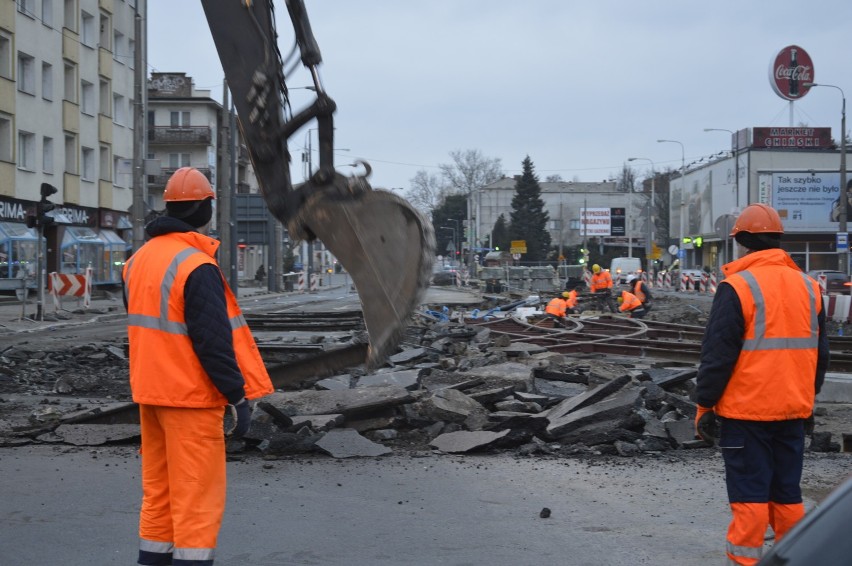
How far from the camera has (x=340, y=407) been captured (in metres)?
9.13

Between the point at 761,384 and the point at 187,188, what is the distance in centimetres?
278

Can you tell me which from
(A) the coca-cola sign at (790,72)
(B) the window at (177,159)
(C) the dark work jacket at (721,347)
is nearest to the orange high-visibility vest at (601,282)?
(C) the dark work jacket at (721,347)

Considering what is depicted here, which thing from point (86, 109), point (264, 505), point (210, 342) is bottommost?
point (264, 505)

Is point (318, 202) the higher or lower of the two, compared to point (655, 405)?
higher

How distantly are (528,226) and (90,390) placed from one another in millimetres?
106152

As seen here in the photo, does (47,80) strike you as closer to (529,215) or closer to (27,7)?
(27,7)

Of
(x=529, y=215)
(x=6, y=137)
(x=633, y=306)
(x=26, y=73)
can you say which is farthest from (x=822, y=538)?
(x=529, y=215)

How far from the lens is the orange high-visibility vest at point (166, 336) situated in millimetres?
4301

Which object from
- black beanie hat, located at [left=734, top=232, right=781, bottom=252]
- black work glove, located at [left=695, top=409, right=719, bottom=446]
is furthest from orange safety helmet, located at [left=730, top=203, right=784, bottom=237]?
black work glove, located at [left=695, top=409, right=719, bottom=446]

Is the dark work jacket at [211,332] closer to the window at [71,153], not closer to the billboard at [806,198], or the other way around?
the window at [71,153]

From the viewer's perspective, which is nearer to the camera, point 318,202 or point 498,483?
point 318,202

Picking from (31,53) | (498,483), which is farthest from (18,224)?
(498,483)

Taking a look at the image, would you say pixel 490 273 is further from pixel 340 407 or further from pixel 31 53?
pixel 340 407

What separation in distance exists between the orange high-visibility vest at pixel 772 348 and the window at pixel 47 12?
40440mm
